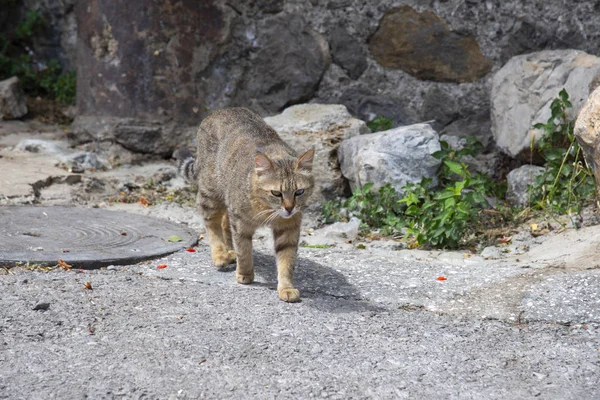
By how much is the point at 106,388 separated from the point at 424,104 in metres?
4.08

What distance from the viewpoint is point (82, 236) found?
4.91m

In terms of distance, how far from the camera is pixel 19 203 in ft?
18.2

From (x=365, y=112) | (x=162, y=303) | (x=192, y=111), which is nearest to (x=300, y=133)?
(x=365, y=112)

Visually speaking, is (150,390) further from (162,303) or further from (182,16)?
(182,16)

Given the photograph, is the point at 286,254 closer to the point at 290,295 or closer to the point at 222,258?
the point at 290,295

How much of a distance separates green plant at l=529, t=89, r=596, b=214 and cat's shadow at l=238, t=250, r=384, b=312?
1632 mm

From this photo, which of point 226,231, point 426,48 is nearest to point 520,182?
point 426,48

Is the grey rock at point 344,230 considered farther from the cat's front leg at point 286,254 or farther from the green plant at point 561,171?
the green plant at point 561,171

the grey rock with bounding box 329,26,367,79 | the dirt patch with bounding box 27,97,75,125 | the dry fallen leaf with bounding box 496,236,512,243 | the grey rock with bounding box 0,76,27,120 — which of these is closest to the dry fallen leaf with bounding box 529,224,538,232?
the dry fallen leaf with bounding box 496,236,512,243

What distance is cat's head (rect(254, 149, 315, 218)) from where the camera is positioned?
13.7ft

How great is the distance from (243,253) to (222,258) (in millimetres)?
355

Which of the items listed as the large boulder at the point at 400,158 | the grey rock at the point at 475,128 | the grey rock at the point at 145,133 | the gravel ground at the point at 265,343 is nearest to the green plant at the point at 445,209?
the large boulder at the point at 400,158

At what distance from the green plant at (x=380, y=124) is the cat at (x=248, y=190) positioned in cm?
136

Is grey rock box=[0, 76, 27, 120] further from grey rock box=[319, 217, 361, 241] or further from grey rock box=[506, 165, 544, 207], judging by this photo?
grey rock box=[506, 165, 544, 207]
